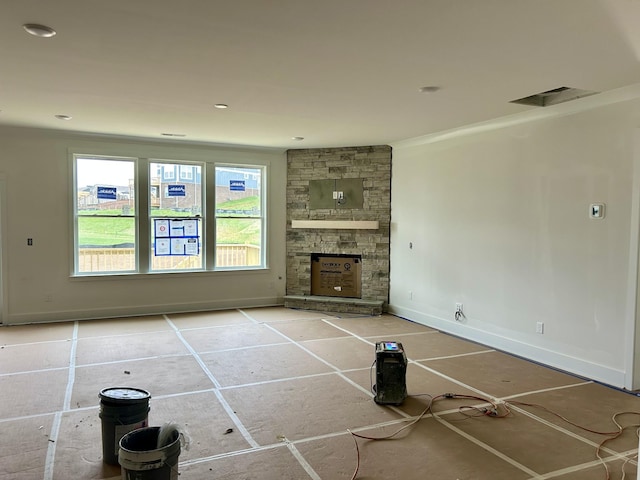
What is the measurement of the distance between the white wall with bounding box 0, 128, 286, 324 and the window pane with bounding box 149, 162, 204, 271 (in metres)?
0.21

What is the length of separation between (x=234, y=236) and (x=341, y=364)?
11.9 ft

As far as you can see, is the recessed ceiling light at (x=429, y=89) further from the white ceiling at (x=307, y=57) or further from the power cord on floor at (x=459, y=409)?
the power cord on floor at (x=459, y=409)

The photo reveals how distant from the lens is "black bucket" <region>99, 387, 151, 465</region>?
9.17 feet

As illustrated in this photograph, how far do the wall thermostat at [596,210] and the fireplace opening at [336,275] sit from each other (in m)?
3.81

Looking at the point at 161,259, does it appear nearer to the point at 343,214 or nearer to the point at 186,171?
the point at 186,171

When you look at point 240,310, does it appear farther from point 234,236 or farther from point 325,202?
point 325,202

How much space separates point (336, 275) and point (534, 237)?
352cm

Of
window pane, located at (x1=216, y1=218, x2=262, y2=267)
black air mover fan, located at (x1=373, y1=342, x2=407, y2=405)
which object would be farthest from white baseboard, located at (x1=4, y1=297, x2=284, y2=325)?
black air mover fan, located at (x1=373, y1=342, x2=407, y2=405)

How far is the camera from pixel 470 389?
4199 millimetres

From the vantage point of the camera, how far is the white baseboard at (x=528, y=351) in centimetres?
434

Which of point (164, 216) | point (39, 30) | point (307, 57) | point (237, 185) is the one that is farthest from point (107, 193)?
point (307, 57)

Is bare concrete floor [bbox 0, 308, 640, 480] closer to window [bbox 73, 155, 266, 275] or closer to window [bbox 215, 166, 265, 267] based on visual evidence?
window [bbox 73, 155, 266, 275]

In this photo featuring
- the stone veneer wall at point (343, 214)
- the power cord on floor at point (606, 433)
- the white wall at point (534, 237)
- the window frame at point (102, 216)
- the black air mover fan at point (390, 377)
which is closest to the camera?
the power cord on floor at point (606, 433)

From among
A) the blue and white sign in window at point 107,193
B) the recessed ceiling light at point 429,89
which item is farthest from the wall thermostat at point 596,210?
the blue and white sign in window at point 107,193
